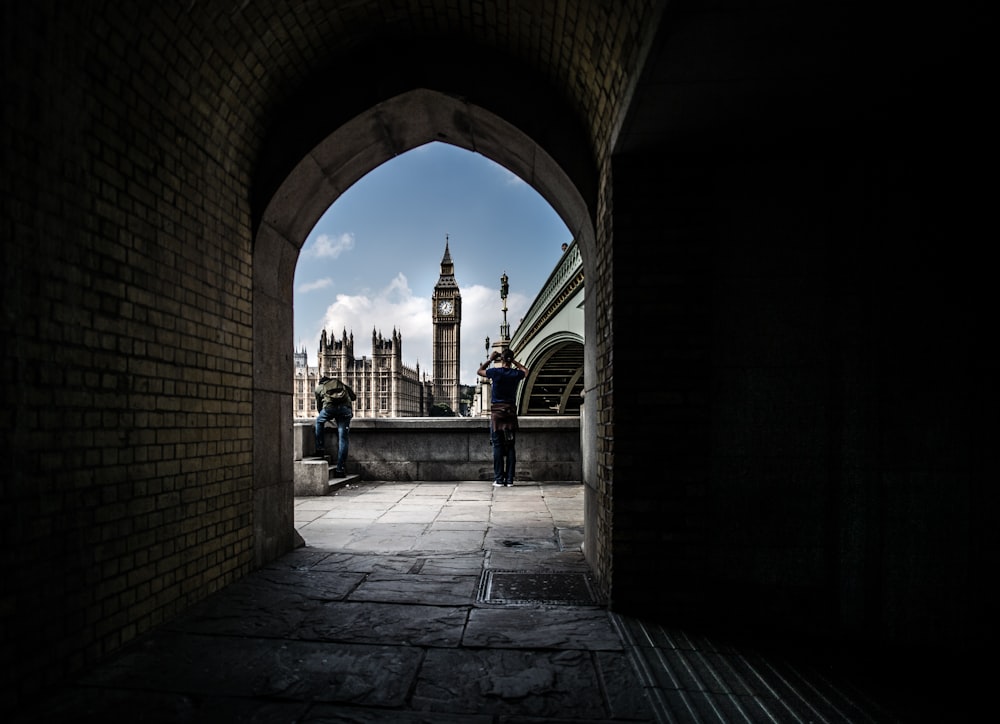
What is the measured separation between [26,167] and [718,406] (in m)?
3.74

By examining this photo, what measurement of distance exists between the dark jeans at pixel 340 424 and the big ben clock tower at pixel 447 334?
9846cm

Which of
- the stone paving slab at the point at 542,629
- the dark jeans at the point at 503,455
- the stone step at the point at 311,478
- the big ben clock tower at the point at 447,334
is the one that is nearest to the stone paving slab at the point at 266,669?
the stone paving slab at the point at 542,629

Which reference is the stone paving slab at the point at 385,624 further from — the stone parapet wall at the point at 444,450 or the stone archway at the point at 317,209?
the stone parapet wall at the point at 444,450

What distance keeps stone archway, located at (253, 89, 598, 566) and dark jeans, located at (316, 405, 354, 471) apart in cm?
395

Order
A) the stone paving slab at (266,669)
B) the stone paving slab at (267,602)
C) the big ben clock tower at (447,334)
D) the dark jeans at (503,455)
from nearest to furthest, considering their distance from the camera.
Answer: the stone paving slab at (266,669)
the stone paving slab at (267,602)
the dark jeans at (503,455)
the big ben clock tower at (447,334)

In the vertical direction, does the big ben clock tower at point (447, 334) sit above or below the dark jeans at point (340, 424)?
above

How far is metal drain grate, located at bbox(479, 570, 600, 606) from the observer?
3.67 m

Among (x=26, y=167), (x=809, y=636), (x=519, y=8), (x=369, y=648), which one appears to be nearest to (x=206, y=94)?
(x=26, y=167)

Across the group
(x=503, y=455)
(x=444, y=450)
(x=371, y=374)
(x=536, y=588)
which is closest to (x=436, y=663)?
(x=536, y=588)

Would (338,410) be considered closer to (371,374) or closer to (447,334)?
(371,374)

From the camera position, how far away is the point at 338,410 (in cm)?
900

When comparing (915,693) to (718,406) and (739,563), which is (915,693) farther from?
(718,406)

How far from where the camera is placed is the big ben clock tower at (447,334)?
355 feet

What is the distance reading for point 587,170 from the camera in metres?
4.14
